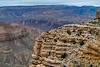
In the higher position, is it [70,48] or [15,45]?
[70,48]

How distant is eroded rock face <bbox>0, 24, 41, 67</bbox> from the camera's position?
381 ft

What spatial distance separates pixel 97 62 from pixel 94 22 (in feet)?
21.0

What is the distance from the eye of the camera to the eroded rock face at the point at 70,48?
17656 millimetres

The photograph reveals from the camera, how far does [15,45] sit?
140 metres

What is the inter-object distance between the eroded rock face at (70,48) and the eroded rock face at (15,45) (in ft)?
277

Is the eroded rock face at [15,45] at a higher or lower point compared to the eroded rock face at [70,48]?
lower

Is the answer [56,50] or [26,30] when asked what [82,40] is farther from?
[26,30]

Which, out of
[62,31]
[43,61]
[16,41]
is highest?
[62,31]

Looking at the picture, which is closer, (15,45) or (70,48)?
(70,48)

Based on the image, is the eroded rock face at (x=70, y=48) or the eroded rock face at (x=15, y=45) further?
the eroded rock face at (x=15, y=45)

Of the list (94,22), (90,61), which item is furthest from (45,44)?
(90,61)

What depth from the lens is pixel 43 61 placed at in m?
23.0

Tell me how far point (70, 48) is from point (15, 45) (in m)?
120

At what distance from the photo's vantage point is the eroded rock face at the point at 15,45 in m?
116
